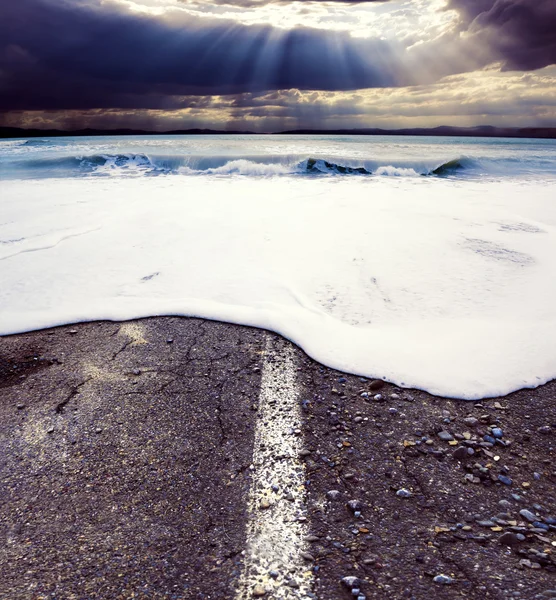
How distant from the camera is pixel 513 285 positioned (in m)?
4.37

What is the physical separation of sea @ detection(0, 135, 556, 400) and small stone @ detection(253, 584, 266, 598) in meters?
1.63

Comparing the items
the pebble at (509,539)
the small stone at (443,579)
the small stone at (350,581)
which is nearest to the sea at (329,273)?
the pebble at (509,539)

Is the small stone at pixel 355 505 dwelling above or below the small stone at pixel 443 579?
below

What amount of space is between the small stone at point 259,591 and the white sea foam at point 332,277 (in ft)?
5.35

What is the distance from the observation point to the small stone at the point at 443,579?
1.52 meters

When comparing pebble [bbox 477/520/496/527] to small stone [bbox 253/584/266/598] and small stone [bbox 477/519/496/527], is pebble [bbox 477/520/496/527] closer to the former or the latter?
small stone [bbox 477/519/496/527]

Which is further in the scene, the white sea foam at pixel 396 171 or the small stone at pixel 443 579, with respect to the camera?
the white sea foam at pixel 396 171

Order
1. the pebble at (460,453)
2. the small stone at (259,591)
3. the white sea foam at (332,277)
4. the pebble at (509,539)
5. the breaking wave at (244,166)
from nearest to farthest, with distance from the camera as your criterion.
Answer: the small stone at (259,591) → the pebble at (509,539) → the pebble at (460,453) → the white sea foam at (332,277) → the breaking wave at (244,166)

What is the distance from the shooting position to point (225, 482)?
1998 mm

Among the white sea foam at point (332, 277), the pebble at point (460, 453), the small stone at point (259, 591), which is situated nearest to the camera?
the small stone at point (259, 591)

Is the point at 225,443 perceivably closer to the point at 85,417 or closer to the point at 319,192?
the point at 85,417

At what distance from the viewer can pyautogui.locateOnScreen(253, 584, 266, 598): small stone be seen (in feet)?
4.91

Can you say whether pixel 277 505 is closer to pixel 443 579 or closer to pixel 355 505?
pixel 355 505

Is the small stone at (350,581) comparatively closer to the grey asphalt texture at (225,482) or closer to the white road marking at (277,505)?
the grey asphalt texture at (225,482)
